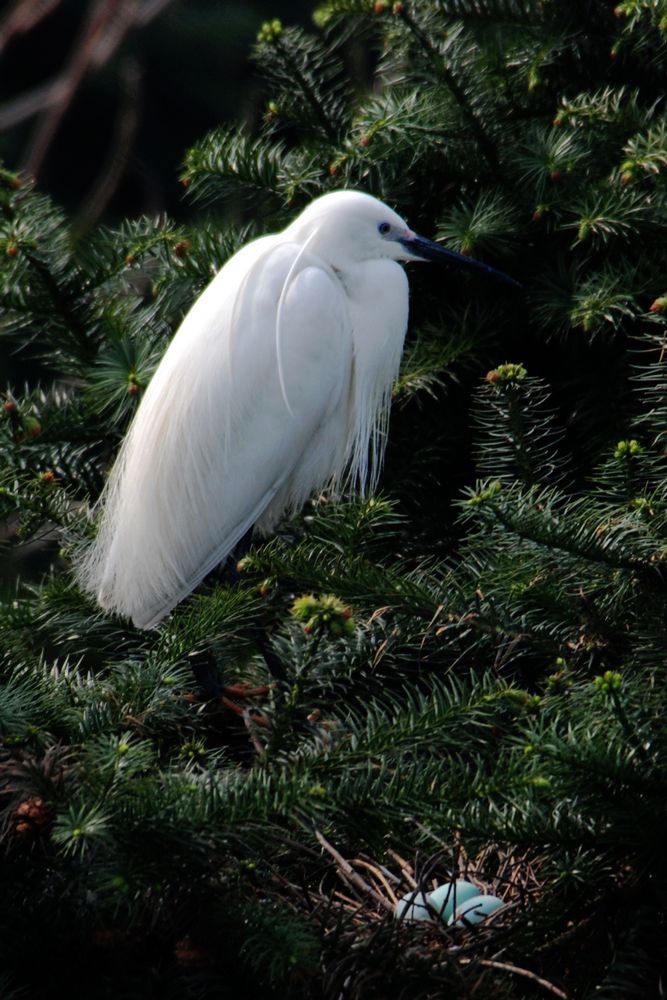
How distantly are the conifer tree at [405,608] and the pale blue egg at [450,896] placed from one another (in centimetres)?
3

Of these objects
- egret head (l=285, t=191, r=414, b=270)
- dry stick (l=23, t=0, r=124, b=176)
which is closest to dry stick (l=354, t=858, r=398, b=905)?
dry stick (l=23, t=0, r=124, b=176)

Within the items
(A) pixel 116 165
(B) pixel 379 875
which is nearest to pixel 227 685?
(B) pixel 379 875

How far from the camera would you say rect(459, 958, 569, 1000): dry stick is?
90 centimetres

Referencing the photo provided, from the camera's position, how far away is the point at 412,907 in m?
1.02

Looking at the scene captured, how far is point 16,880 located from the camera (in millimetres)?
906

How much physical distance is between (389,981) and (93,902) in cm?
21

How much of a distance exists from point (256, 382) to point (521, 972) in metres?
1.02

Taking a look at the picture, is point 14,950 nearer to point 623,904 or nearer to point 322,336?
point 623,904

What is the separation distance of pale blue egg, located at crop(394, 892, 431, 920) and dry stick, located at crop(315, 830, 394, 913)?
1 centimetres

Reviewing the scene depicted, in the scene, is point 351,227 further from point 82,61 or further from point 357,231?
point 82,61

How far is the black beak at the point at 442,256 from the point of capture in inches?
57.4

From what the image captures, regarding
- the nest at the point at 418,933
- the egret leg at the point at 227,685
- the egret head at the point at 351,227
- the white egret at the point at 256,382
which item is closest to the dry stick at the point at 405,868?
the nest at the point at 418,933

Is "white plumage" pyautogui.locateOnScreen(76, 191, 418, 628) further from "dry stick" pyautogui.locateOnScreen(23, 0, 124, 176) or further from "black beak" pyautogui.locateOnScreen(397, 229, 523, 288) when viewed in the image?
"dry stick" pyautogui.locateOnScreen(23, 0, 124, 176)

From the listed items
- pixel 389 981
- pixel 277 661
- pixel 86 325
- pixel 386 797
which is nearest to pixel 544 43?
pixel 86 325
